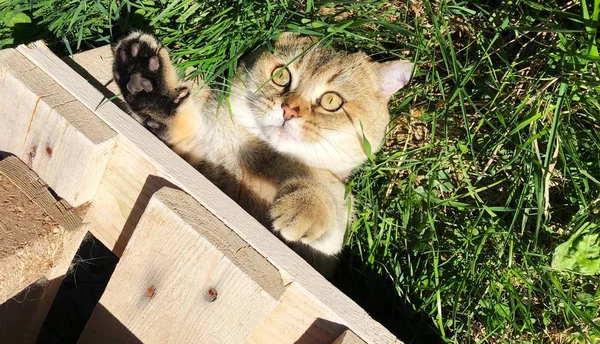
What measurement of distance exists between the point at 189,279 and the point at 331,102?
46.0 inches

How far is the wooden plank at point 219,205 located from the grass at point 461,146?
18.6 inches

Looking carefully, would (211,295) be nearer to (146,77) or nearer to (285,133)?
(285,133)

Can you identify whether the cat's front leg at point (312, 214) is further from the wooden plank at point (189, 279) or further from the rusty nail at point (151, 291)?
the rusty nail at point (151, 291)

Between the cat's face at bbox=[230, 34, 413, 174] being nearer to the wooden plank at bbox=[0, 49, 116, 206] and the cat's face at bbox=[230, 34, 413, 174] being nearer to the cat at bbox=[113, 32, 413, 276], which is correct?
the cat at bbox=[113, 32, 413, 276]

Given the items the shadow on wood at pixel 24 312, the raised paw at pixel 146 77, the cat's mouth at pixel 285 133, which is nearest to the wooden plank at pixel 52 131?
the raised paw at pixel 146 77

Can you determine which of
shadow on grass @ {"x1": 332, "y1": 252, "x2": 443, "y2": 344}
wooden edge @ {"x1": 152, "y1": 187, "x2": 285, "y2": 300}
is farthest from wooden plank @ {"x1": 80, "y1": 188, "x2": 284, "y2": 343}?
shadow on grass @ {"x1": 332, "y1": 252, "x2": 443, "y2": 344}

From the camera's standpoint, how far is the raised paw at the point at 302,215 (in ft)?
7.80

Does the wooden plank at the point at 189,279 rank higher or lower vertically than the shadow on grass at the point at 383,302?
higher

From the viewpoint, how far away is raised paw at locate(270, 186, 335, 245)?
238cm

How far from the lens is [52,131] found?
217 cm

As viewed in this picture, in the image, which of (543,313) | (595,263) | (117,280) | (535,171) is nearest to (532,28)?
(535,171)

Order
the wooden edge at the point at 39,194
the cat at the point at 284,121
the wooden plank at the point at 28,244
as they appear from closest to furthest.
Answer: the wooden plank at the point at 28,244, the wooden edge at the point at 39,194, the cat at the point at 284,121

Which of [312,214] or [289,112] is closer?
[312,214]

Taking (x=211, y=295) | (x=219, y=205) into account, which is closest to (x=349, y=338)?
(x=211, y=295)
